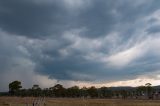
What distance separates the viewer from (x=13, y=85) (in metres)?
200
